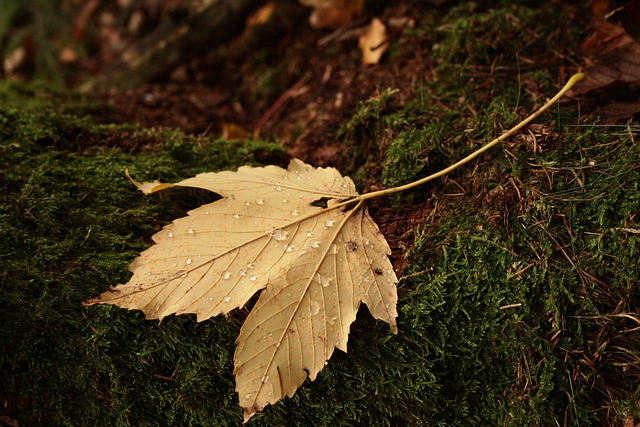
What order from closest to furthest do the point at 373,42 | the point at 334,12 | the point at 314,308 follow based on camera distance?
the point at 314,308 < the point at 373,42 < the point at 334,12

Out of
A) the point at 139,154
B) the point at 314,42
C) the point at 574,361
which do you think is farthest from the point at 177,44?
the point at 574,361

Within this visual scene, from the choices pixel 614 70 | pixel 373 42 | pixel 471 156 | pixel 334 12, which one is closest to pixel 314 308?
pixel 471 156

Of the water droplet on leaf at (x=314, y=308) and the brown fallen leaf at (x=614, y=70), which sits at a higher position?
the water droplet on leaf at (x=314, y=308)

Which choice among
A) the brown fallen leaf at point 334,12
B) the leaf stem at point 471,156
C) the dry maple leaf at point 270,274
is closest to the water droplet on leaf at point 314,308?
the dry maple leaf at point 270,274

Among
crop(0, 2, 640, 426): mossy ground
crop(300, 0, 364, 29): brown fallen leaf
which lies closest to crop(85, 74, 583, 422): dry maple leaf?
crop(0, 2, 640, 426): mossy ground

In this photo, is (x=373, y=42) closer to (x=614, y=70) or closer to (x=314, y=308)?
(x=614, y=70)

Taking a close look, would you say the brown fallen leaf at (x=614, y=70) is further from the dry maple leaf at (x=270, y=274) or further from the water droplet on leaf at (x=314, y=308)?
the water droplet on leaf at (x=314, y=308)

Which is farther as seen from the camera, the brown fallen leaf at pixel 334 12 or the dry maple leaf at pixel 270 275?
the brown fallen leaf at pixel 334 12
